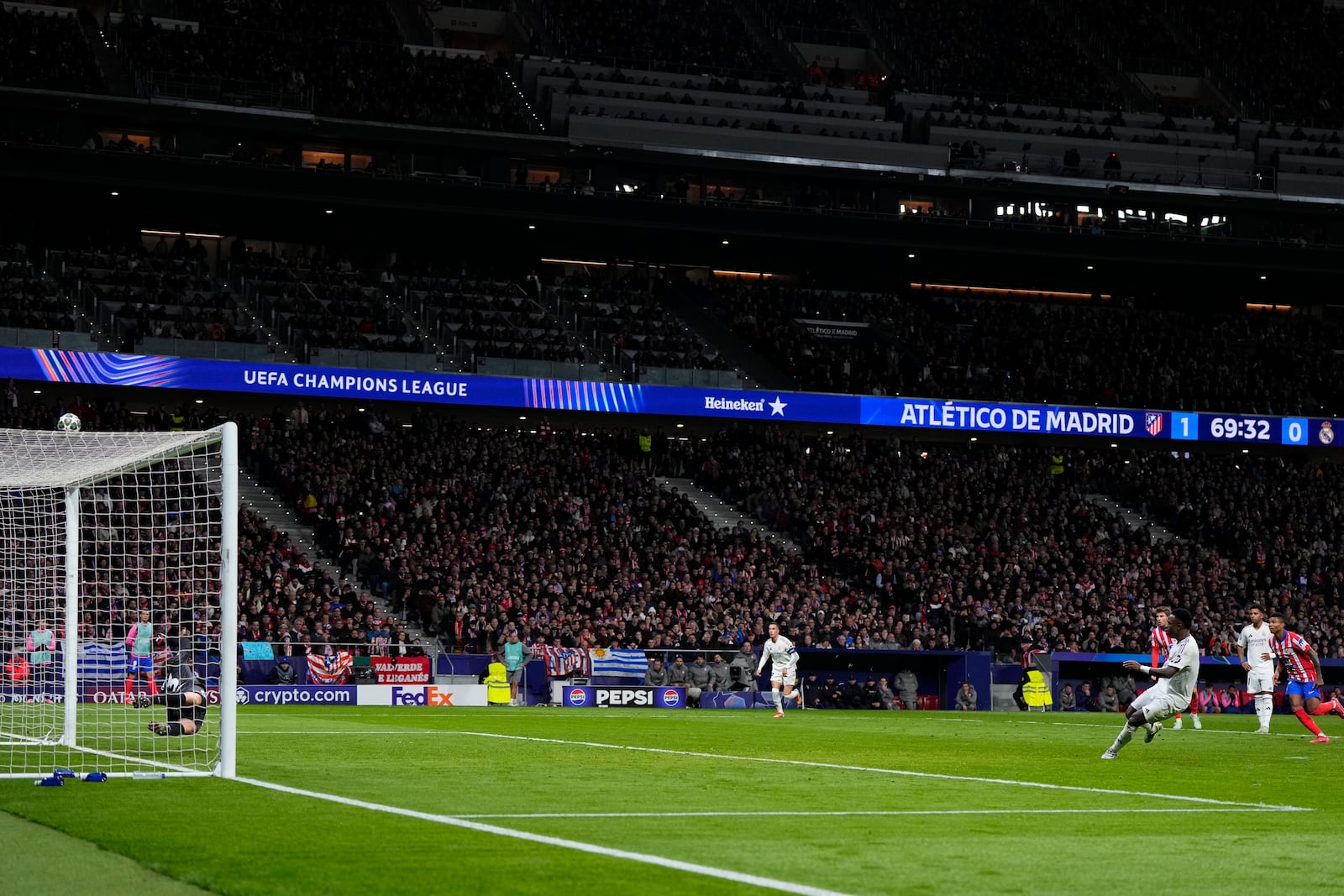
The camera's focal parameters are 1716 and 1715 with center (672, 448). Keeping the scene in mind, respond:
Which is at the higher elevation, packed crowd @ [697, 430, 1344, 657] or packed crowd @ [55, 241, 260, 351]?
packed crowd @ [55, 241, 260, 351]

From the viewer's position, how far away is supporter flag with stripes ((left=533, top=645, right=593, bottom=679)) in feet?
131

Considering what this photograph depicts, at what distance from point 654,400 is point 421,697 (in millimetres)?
15866

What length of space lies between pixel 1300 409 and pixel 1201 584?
11.4 m

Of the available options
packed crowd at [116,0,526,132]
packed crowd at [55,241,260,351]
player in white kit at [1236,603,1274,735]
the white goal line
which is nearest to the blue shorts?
player in white kit at [1236,603,1274,735]

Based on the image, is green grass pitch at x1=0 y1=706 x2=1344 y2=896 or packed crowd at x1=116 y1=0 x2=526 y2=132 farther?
packed crowd at x1=116 y1=0 x2=526 y2=132

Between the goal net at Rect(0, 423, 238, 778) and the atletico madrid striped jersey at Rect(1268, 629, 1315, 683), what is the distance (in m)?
16.9

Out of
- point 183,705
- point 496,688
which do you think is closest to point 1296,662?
point 496,688

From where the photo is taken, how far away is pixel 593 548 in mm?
45625

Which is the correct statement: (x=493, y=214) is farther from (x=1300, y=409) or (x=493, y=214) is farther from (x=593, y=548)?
(x=1300, y=409)

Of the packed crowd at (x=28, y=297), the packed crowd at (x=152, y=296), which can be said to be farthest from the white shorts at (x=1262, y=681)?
the packed crowd at (x=28, y=297)

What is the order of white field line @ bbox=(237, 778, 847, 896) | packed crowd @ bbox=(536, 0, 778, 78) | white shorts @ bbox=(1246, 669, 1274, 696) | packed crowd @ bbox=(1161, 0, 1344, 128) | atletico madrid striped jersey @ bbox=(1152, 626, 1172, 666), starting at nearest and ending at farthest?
white field line @ bbox=(237, 778, 847, 896), white shorts @ bbox=(1246, 669, 1274, 696), atletico madrid striped jersey @ bbox=(1152, 626, 1172, 666), packed crowd @ bbox=(536, 0, 778, 78), packed crowd @ bbox=(1161, 0, 1344, 128)

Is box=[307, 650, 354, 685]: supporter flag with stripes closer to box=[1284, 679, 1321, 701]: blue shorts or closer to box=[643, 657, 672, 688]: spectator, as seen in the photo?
box=[643, 657, 672, 688]: spectator

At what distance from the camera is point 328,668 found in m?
38.1

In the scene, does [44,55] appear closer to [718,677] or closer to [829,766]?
[718,677]
